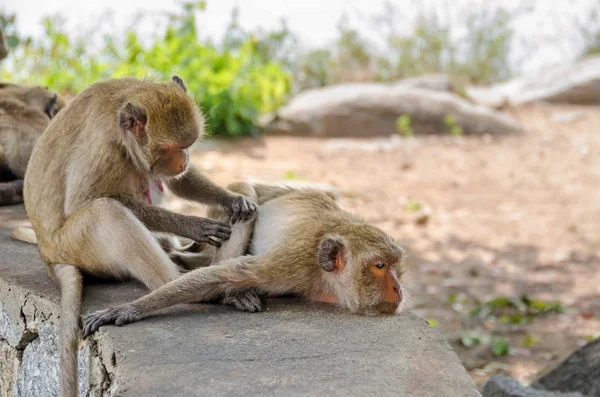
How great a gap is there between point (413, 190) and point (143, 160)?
768 cm

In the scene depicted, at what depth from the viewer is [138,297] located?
3.58 metres

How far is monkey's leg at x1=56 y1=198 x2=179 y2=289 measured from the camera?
3.46 meters

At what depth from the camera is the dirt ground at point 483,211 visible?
285 inches

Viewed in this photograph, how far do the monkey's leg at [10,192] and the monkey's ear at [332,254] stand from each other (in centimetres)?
299

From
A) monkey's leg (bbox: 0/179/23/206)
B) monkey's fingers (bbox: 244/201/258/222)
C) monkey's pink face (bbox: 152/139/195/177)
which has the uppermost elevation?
monkey's pink face (bbox: 152/139/195/177)

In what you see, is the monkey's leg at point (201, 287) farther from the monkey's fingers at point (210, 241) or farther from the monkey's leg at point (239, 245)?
the monkey's fingers at point (210, 241)

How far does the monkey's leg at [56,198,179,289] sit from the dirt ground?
3.08 metres

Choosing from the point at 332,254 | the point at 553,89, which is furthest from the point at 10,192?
the point at 553,89

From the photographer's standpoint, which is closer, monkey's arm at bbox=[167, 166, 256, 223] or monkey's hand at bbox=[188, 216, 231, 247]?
monkey's hand at bbox=[188, 216, 231, 247]

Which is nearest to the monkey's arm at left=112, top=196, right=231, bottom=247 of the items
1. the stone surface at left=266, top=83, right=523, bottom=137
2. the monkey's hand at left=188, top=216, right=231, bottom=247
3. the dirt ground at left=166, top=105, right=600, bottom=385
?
the monkey's hand at left=188, top=216, right=231, bottom=247

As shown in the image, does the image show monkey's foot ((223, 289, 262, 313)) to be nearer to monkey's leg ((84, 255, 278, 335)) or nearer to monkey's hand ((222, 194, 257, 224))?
monkey's leg ((84, 255, 278, 335))

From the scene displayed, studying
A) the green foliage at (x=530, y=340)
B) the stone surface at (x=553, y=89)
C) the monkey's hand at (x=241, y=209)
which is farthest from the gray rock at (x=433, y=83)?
the monkey's hand at (x=241, y=209)

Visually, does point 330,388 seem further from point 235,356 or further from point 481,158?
point 481,158

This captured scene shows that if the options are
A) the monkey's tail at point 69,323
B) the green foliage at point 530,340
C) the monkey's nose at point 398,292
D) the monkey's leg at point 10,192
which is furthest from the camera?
the green foliage at point 530,340
